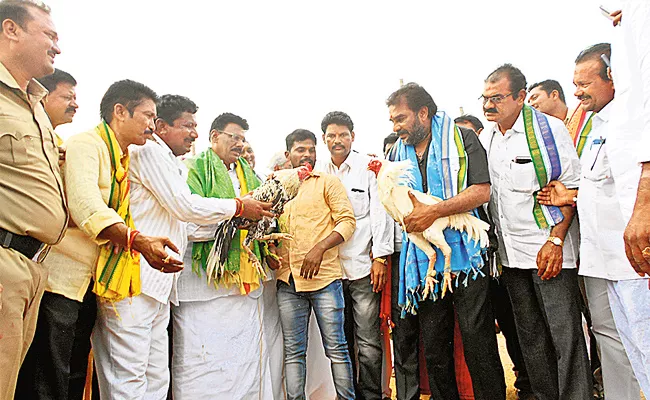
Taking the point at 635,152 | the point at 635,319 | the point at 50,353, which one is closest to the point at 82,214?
the point at 50,353

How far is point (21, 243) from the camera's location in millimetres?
1974

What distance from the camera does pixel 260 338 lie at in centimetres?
357

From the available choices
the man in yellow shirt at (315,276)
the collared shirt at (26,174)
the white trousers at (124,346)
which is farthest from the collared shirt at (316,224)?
the collared shirt at (26,174)

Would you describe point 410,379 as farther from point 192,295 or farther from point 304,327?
point 192,295

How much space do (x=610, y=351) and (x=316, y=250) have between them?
79.8 inches

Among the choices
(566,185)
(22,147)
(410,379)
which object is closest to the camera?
(22,147)

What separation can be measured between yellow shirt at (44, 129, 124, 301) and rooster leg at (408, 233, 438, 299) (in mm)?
1901

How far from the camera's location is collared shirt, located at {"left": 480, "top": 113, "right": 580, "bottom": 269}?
2.92 metres

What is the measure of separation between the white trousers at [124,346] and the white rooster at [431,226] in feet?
5.69

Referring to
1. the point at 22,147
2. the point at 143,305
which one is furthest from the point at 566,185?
the point at 22,147

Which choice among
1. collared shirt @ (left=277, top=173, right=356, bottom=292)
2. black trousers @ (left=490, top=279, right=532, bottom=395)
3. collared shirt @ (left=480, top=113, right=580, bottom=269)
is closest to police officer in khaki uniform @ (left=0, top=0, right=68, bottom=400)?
collared shirt @ (left=277, top=173, right=356, bottom=292)

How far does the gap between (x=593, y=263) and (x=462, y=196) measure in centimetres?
86

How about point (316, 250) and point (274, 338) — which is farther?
point (274, 338)

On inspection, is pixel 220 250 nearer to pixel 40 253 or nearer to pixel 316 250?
pixel 316 250
